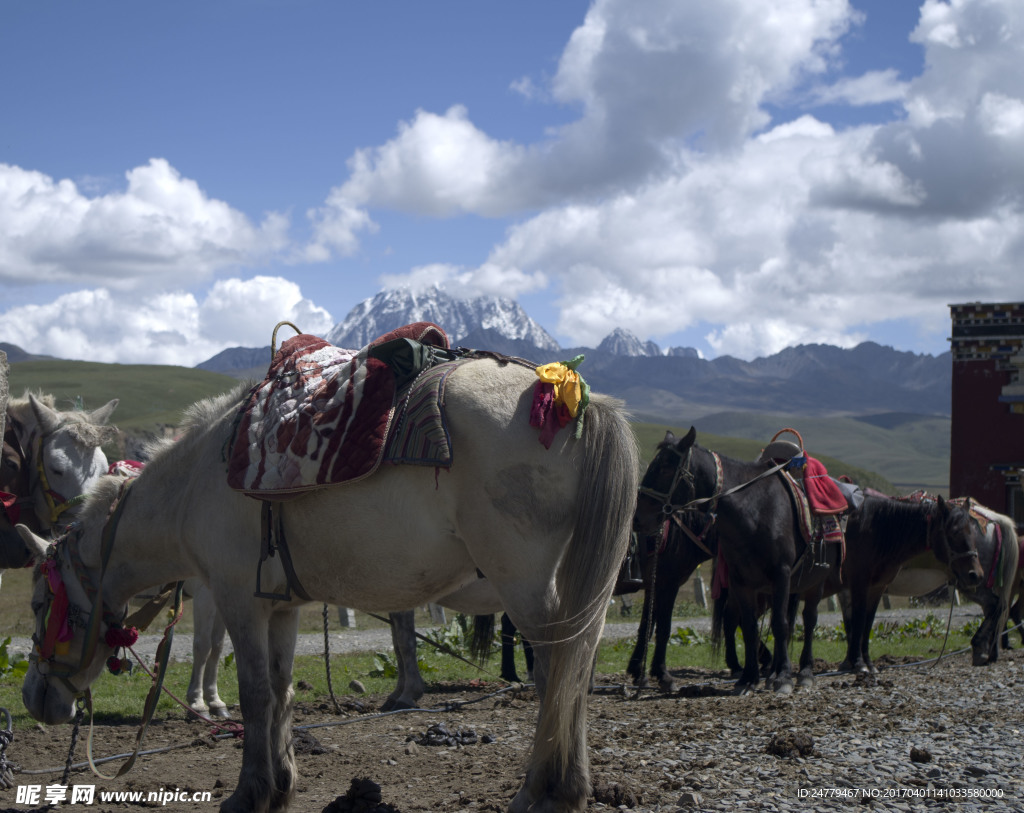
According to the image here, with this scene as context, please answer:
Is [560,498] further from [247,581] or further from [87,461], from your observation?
[87,461]

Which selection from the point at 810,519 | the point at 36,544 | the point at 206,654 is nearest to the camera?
the point at 36,544

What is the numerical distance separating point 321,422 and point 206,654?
4107 mm

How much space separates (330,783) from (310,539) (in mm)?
1760

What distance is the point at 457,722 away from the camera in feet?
21.1

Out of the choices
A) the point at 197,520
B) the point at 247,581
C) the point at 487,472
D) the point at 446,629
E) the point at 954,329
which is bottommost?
the point at 446,629

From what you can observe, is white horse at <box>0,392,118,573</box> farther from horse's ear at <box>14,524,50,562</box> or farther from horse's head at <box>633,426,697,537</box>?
horse's head at <box>633,426,697,537</box>

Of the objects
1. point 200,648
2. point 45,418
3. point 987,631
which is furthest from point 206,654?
point 987,631

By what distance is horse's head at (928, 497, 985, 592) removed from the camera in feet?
33.7

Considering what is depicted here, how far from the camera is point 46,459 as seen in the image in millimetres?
6250

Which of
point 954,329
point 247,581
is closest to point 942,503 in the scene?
point 247,581

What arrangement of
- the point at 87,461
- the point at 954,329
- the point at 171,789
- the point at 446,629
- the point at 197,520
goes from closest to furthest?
the point at 197,520, the point at 171,789, the point at 87,461, the point at 446,629, the point at 954,329

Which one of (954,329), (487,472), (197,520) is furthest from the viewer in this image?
(954,329)

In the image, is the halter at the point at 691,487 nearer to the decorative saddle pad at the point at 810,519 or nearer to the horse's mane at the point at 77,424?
the decorative saddle pad at the point at 810,519

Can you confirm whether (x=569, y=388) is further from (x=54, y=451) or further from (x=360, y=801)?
(x=54, y=451)
